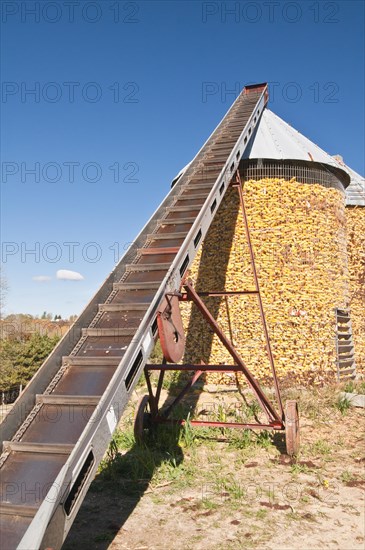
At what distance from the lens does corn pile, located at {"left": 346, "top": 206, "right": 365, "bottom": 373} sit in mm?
13688

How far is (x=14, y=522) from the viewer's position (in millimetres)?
3586

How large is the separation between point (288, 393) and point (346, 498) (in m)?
4.71

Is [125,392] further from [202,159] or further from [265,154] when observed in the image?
[265,154]

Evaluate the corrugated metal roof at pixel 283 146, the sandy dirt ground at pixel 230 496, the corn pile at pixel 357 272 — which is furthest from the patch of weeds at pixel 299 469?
the corrugated metal roof at pixel 283 146

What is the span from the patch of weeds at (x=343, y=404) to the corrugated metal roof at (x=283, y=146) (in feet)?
19.6

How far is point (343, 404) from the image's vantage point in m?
10.1

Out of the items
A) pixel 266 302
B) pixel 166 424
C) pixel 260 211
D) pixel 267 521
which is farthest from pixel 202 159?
pixel 267 521

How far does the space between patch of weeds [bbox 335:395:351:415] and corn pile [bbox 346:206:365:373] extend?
3374 mm

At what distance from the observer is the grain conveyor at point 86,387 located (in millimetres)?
3623

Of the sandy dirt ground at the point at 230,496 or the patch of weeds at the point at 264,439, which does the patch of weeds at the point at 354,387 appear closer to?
the sandy dirt ground at the point at 230,496

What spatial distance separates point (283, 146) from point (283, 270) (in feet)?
11.4

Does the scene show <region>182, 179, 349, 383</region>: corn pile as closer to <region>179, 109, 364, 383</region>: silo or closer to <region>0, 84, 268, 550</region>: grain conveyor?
<region>179, 109, 364, 383</region>: silo

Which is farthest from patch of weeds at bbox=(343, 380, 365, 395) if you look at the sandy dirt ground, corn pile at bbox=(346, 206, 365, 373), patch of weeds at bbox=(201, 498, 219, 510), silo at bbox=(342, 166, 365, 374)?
patch of weeds at bbox=(201, 498, 219, 510)

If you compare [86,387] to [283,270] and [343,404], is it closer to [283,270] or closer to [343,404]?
[343,404]
